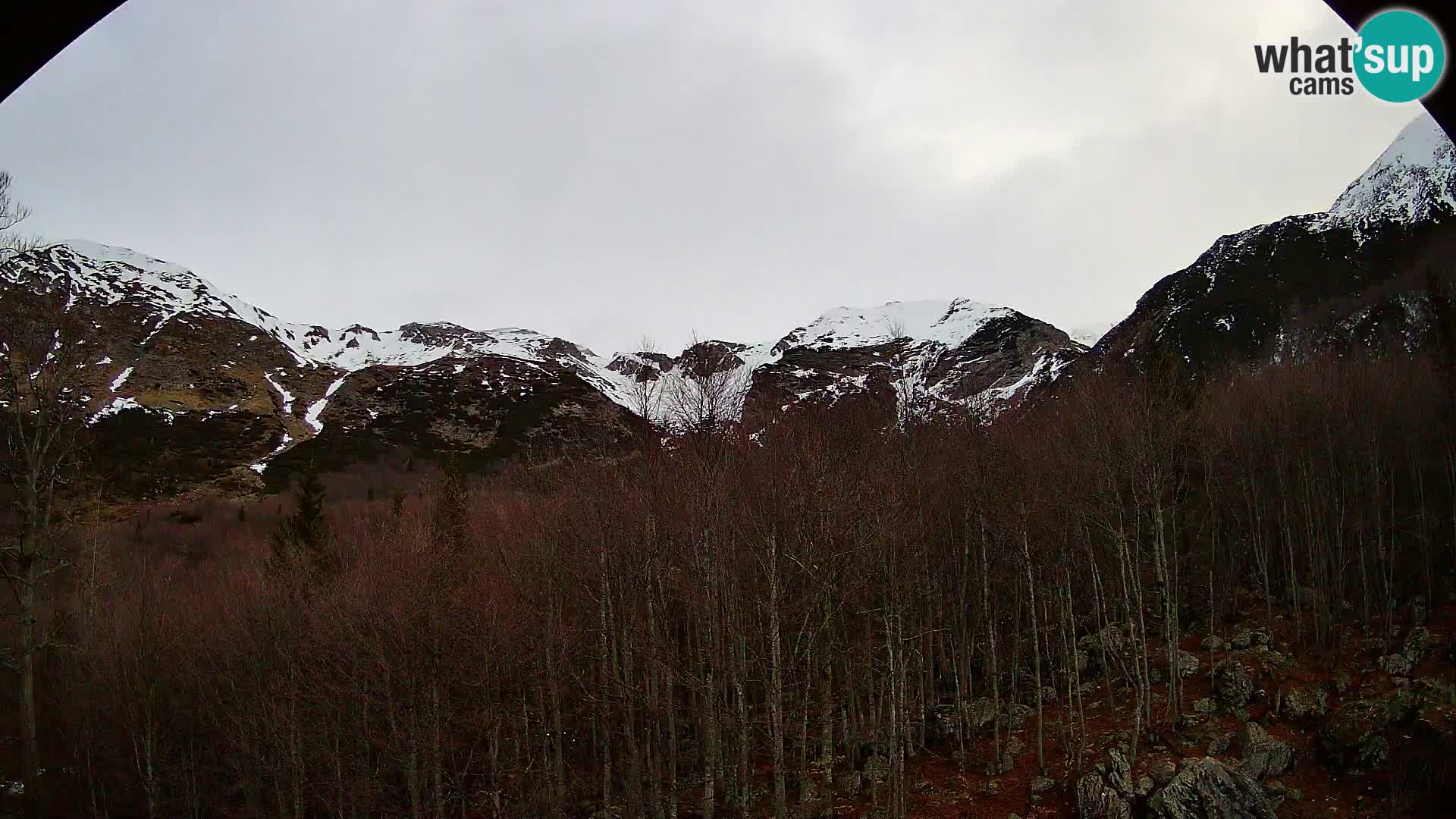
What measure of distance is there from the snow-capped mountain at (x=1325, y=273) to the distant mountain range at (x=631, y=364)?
0.24 m

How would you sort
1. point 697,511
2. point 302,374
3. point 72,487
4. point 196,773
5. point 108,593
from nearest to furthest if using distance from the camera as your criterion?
point 697,511 → point 72,487 → point 196,773 → point 108,593 → point 302,374

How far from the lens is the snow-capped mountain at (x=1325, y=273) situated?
5672cm

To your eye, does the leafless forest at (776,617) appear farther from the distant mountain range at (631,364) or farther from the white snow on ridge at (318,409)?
the white snow on ridge at (318,409)

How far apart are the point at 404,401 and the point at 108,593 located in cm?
8289

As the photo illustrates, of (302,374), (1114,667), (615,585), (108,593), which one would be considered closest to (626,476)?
(615,585)

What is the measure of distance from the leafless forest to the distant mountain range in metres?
2.46

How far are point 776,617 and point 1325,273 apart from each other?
80.2 m

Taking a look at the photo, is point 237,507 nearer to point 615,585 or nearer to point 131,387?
point 131,387

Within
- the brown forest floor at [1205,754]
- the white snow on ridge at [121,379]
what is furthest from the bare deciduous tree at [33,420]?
the white snow on ridge at [121,379]

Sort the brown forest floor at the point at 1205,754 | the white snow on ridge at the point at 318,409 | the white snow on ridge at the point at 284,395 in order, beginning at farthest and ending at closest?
the white snow on ridge at the point at 284,395 < the white snow on ridge at the point at 318,409 < the brown forest floor at the point at 1205,754

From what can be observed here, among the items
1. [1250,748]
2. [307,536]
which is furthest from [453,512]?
[1250,748]

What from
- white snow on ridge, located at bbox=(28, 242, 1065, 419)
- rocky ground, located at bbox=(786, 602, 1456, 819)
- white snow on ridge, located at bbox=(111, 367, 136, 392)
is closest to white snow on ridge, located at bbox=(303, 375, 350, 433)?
white snow on ridge, located at bbox=(28, 242, 1065, 419)

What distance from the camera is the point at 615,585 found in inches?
818

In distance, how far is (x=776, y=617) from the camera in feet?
44.5
